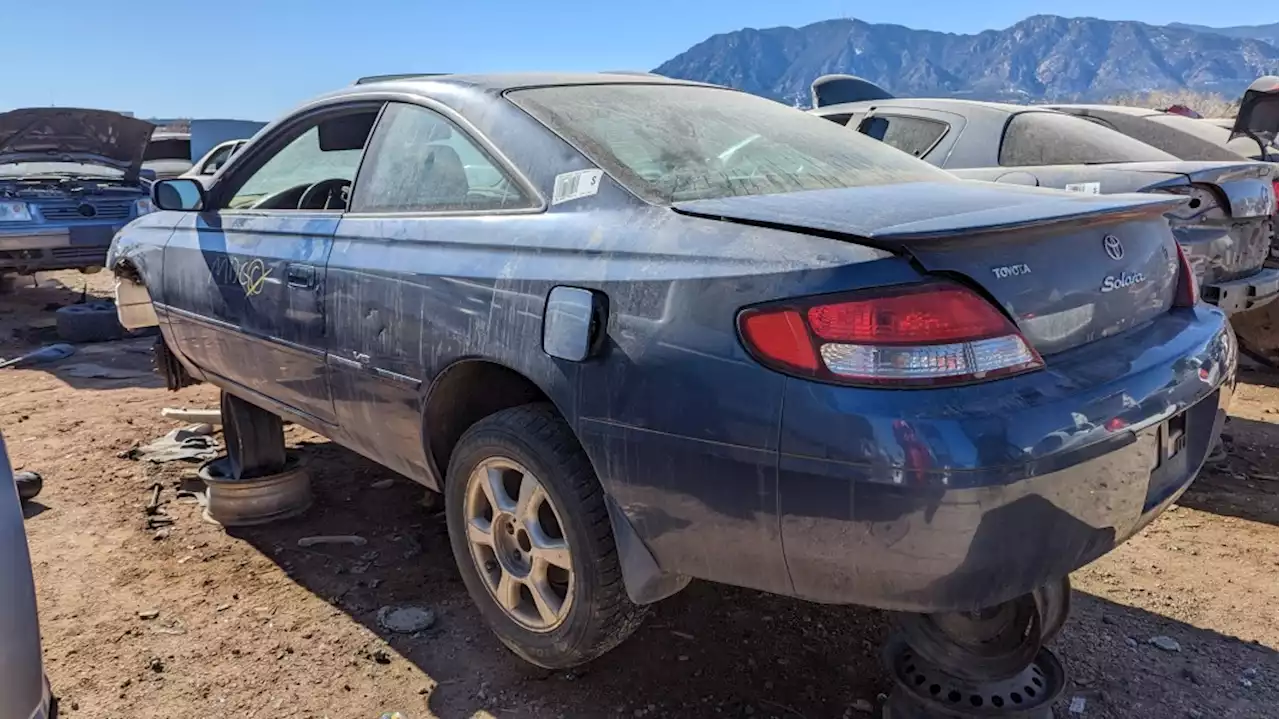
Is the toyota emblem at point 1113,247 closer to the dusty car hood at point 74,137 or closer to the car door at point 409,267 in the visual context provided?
the car door at point 409,267

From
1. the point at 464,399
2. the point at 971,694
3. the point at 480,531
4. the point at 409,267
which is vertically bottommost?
the point at 971,694

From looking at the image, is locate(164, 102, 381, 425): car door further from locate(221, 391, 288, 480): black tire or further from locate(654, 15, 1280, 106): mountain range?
locate(654, 15, 1280, 106): mountain range

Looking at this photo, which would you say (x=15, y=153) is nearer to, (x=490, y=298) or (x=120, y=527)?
(x=120, y=527)

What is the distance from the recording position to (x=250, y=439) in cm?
391

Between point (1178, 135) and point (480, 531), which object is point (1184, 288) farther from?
point (1178, 135)

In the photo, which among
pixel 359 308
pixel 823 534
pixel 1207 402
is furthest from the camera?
pixel 359 308

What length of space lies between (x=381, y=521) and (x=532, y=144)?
1.99 m

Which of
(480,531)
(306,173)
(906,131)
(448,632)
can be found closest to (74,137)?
(306,173)

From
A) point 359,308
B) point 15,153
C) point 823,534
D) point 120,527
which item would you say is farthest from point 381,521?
point 15,153

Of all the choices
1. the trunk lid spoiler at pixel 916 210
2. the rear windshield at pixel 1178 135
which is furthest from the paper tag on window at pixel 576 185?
the rear windshield at pixel 1178 135

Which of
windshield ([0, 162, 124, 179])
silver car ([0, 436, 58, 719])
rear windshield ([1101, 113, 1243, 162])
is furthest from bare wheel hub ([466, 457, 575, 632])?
windshield ([0, 162, 124, 179])

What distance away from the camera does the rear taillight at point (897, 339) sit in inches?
69.1

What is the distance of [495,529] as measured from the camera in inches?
101

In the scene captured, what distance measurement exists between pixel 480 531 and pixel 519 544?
148 millimetres
